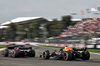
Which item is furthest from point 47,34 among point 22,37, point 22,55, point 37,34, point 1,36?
point 22,55

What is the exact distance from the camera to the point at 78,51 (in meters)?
11.8

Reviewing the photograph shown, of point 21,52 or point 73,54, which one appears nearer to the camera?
point 73,54

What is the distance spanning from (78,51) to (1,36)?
86.3 m

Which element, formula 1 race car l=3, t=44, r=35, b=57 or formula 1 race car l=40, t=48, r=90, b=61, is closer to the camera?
formula 1 race car l=40, t=48, r=90, b=61

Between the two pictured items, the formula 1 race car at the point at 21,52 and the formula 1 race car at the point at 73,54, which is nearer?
the formula 1 race car at the point at 73,54

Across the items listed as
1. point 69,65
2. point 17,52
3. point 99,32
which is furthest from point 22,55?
point 99,32

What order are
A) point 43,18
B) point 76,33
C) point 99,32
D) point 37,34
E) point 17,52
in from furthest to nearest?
point 43,18
point 37,34
point 76,33
point 99,32
point 17,52

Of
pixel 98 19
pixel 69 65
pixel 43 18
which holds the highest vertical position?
pixel 43 18

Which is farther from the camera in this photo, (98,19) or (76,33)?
(98,19)

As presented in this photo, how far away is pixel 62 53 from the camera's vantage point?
11.4 m

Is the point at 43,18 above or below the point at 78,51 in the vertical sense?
above

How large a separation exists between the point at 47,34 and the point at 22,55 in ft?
275

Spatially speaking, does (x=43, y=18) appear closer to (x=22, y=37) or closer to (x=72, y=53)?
(x=22, y=37)

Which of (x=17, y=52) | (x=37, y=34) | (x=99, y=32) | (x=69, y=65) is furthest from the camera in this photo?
(x=37, y=34)
